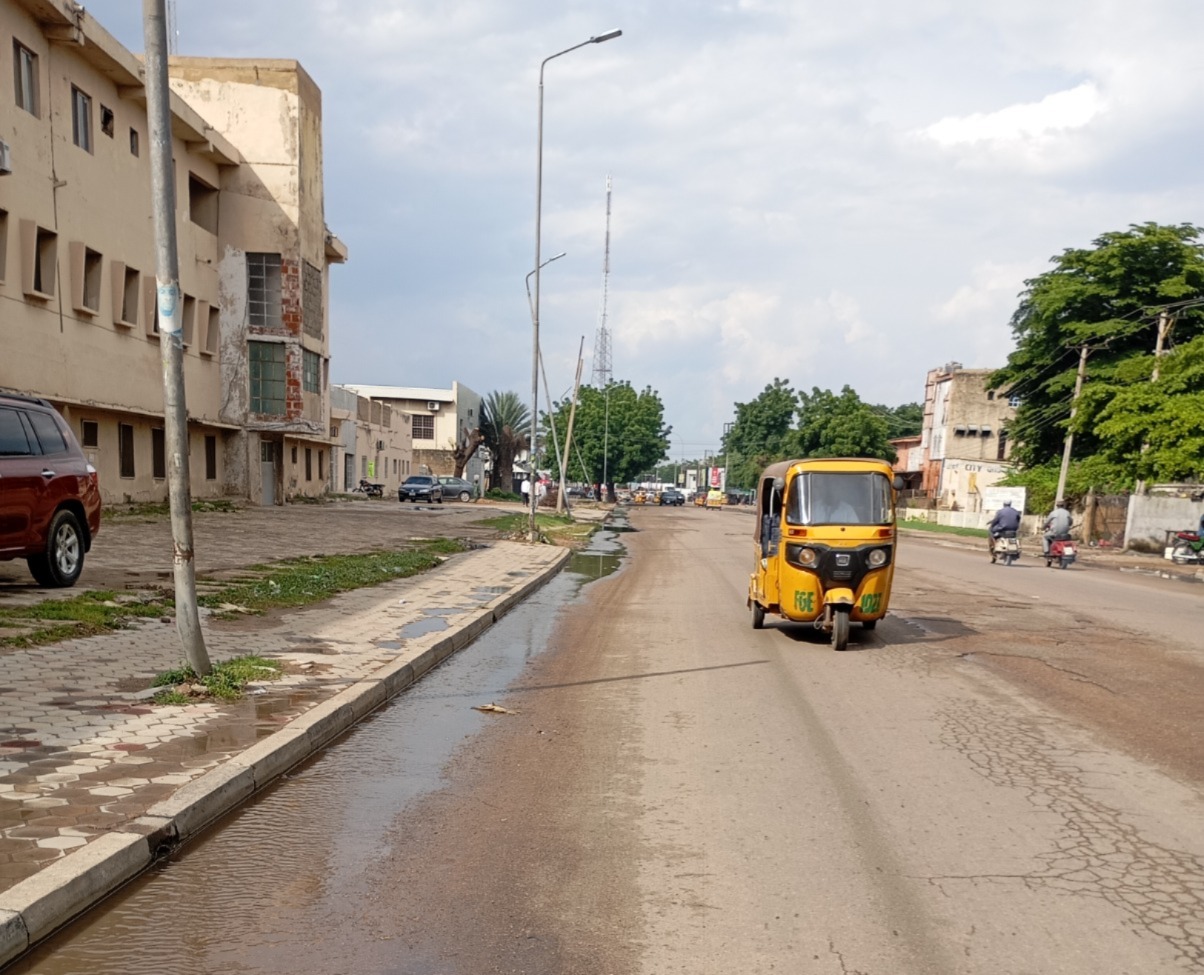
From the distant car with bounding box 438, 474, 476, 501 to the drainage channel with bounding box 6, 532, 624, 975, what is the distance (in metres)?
54.1

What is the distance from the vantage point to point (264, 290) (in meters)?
36.2

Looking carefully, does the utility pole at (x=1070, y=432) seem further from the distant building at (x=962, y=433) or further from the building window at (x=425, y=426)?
the building window at (x=425, y=426)

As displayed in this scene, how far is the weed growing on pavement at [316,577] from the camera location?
1248 cm

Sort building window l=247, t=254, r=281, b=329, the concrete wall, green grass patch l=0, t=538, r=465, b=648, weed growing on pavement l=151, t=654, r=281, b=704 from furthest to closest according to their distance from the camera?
building window l=247, t=254, r=281, b=329 < the concrete wall < green grass patch l=0, t=538, r=465, b=648 < weed growing on pavement l=151, t=654, r=281, b=704

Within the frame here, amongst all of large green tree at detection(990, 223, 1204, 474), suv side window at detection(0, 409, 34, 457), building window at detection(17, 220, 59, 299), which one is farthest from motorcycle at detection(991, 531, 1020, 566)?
building window at detection(17, 220, 59, 299)

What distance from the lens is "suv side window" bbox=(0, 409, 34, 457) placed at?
10602 millimetres

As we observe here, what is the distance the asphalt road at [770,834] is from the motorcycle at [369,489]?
49804mm

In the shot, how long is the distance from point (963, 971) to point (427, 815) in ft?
9.40

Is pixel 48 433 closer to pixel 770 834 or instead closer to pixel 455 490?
pixel 770 834

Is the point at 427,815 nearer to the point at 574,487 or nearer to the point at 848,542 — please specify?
the point at 848,542

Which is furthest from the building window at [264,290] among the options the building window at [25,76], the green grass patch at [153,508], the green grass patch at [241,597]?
the green grass patch at [241,597]

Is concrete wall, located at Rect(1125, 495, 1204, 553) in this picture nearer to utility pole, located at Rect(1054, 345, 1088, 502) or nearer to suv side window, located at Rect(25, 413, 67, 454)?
utility pole, located at Rect(1054, 345, 1088, 502)

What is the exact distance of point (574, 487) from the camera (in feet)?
349

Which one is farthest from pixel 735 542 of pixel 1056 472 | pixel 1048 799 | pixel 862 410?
pixel 862 410
